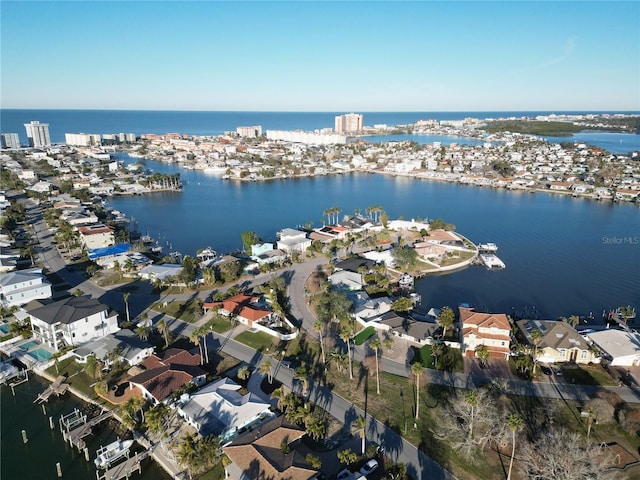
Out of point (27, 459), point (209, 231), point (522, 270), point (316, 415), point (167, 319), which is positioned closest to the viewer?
point (27, 459)

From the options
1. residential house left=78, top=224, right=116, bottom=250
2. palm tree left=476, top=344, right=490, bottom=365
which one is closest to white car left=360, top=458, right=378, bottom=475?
palm tree left=476, top=344, right=490, bottom=365

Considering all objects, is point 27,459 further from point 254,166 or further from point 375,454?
point 254,166

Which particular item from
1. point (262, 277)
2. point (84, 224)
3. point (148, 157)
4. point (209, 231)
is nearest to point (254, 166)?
point (148, 157)

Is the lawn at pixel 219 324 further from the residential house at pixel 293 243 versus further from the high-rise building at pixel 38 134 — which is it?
the high-rise building at pixel 38 134

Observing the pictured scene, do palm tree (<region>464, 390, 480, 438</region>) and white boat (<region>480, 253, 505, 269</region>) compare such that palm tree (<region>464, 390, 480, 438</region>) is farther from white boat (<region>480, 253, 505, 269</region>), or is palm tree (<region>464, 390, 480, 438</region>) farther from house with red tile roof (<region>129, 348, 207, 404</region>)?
white boat (<region>480, 253, 505, 269</region>)

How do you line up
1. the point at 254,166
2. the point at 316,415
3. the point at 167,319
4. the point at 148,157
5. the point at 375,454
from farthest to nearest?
the point at 148,157, the point at 254,166, the point at 167,319, the point at 316,415, the point at 375,454

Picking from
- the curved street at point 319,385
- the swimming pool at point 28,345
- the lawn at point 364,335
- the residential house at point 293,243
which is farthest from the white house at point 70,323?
the residential house at point 293,243
